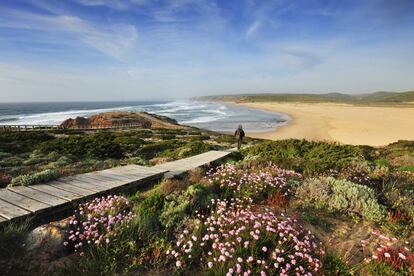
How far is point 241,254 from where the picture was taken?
8.60 ft

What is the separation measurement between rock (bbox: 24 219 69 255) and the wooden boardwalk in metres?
0.61

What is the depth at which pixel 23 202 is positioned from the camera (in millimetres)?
3828

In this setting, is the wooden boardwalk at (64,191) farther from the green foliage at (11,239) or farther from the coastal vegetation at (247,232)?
the coastal vegetation at (247,232)

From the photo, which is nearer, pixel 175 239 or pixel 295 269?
pixel 295 269

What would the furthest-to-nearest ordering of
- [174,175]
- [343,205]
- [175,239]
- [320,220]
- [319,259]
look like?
[174,175], [343,205], [320,220], [175,239], [319,259]

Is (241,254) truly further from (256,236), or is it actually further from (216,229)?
(216,229)

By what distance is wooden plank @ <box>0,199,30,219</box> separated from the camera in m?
3.33

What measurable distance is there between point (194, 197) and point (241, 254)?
54.7 inches

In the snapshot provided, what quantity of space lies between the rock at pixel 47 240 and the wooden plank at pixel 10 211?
0.59 m

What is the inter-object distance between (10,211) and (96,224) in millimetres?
1405

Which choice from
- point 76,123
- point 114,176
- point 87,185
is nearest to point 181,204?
point 87,185

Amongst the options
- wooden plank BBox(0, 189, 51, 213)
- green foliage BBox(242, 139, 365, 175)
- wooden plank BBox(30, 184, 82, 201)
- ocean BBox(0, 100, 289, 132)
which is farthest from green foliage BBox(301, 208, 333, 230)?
ocean BBox(0, 100, 289, 132)

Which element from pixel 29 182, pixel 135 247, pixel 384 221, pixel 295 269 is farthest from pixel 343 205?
pixel 29 182

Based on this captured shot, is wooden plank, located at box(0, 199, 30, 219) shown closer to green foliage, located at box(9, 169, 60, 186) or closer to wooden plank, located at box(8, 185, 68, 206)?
wooden plank, located at box(8, 185, 68, 206)
